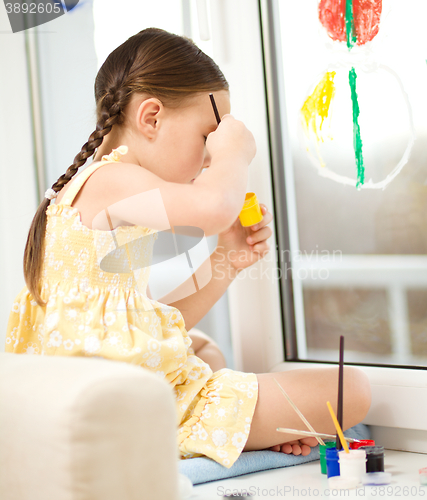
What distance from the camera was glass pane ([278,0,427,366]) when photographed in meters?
0.88

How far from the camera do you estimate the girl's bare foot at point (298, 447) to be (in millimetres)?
837

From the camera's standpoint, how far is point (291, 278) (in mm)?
1068

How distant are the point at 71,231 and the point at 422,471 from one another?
60 cm

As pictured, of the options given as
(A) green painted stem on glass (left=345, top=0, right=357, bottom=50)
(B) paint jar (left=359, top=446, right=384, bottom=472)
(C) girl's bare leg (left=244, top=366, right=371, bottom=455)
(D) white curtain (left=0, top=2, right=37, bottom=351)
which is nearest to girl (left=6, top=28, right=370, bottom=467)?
(C) girl's bare leg (left=244, top=366, right=371, bottom=455)

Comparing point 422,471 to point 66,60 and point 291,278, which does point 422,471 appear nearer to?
point 291,278

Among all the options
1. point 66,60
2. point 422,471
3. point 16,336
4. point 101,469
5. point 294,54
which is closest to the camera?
point 101,469

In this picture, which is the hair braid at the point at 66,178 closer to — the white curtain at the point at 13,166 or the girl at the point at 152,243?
the girl at the point at 152,243

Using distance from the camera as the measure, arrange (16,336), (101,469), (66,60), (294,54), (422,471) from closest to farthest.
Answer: (101,469)
(422,471)
(16,336)
(294,54)
(66,60)

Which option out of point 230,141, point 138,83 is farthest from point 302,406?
point 138,83

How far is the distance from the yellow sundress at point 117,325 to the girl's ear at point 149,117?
2.4 inches

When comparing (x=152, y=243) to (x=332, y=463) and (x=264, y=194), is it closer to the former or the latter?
(x=264, y=194)

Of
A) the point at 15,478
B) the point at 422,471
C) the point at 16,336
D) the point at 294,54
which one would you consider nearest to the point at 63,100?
the point at 294,54

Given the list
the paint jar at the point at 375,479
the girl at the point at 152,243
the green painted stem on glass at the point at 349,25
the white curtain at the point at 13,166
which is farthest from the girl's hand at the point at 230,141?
the white curtain at the point at 13,166

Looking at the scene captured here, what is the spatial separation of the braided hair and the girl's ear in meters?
0.01
